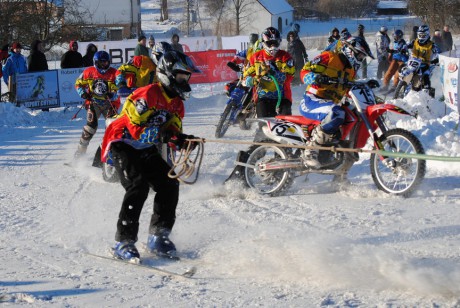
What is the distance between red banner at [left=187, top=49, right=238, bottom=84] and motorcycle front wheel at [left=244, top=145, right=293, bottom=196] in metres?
12.2

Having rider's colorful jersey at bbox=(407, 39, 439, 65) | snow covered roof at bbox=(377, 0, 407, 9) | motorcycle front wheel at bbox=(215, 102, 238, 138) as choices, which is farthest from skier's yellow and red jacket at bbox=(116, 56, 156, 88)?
snow covered roof at bbox=(377, 0, 407, 9)

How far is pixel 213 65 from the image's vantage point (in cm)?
2061

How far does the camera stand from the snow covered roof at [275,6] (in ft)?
188

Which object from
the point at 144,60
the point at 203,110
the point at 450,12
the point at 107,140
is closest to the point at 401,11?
the point at 450,12

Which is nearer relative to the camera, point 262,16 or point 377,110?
point 377,110

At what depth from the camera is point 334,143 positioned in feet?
26.0

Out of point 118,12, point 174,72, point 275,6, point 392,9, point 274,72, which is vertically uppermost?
point 392,9

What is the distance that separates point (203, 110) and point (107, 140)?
10297 millimetres

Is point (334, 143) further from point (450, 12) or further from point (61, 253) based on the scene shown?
point (450, 12)

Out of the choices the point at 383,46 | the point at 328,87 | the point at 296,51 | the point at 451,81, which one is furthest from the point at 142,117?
the point at 383,46

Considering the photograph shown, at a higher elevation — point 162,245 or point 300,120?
point 300,120

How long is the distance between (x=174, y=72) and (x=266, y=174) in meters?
2.67

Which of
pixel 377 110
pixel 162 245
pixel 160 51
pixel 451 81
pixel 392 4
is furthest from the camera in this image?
pixel 392 4

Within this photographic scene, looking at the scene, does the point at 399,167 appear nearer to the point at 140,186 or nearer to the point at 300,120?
the point at 300,120
